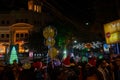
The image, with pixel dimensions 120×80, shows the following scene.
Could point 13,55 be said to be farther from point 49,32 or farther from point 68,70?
point 68,70

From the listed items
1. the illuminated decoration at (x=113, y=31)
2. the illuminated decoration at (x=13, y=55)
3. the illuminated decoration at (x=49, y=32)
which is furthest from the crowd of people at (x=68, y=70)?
the illuminated decoration at (x=13, y=55)

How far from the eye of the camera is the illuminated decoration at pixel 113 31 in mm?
12406

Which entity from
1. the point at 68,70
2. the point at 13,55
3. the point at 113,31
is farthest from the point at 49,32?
the point at 13,55

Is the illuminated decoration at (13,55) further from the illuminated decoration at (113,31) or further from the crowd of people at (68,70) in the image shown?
the illuminated decoration at (113,31)

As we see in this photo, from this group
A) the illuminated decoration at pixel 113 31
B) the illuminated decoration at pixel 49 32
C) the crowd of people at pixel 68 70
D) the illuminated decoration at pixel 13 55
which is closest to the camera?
the crowd of people at pixel 68 70

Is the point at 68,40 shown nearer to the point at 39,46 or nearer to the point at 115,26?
the point at 39,46

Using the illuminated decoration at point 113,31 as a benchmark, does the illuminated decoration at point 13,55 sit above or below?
below

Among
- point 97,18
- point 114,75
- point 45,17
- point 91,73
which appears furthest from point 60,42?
point 91,73

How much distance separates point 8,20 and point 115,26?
58409 mm

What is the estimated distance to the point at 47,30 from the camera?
1391 cm

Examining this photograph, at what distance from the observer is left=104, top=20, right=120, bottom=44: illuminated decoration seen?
12.4 m

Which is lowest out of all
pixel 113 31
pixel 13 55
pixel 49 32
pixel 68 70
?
pixel 68 70

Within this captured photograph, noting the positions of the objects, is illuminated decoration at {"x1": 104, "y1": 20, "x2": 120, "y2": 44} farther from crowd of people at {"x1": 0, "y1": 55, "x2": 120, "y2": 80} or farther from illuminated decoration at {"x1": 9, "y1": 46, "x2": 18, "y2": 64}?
illuminated decoration at {"x1": 9, "y1": 46, "x2": 18, "y2": 64}

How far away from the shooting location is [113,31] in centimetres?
1288
